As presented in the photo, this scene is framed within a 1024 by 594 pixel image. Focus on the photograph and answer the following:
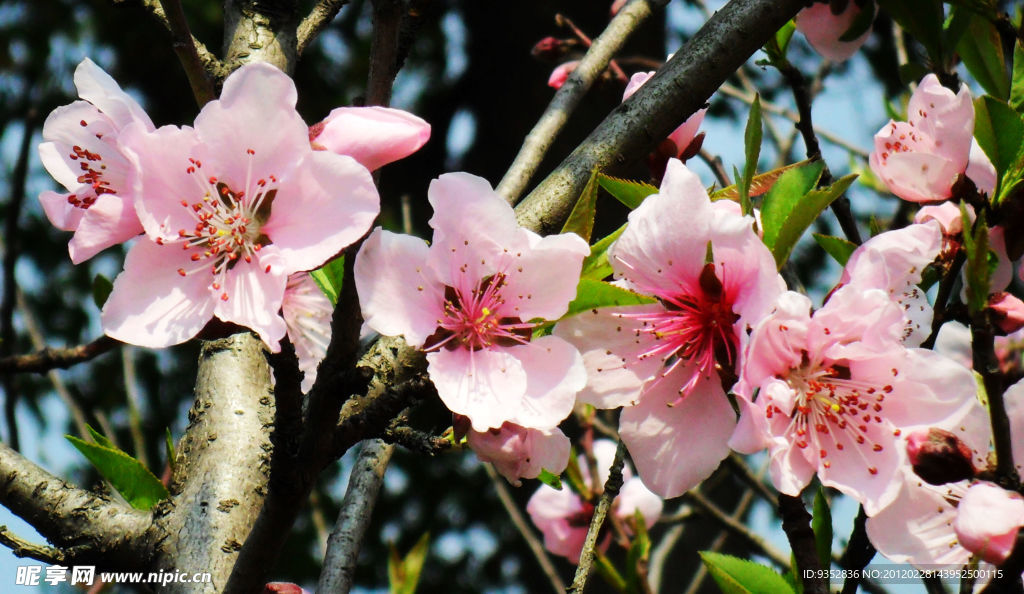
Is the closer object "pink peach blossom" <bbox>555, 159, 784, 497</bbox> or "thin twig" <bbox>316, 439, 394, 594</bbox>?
"pink peach blossom" <bbox>555, 159, 784, 497</bbox>

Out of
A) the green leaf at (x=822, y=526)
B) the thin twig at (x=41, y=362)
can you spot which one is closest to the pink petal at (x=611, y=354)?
the green leaf at (x=822, y=526)

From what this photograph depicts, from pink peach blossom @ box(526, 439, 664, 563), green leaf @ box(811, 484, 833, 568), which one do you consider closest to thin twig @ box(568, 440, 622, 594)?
green leaf @ box(811, 484, 833, 568)

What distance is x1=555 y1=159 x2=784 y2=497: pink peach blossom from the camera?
3.19ft

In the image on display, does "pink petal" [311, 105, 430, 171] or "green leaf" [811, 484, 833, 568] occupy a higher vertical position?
"pink petal" [311, 105, 430, 171]

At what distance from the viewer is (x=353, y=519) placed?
154 cm

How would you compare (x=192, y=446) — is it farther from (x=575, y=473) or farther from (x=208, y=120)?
(x=575, y=473)

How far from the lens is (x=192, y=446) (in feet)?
4.62

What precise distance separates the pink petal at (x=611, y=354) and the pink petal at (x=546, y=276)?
0.05 m

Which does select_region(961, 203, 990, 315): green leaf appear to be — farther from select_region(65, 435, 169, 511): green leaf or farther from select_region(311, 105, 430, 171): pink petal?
select_region(65, 435, 169, 511): green leaf

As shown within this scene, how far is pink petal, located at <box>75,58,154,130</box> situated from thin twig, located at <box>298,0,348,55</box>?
0.67 m

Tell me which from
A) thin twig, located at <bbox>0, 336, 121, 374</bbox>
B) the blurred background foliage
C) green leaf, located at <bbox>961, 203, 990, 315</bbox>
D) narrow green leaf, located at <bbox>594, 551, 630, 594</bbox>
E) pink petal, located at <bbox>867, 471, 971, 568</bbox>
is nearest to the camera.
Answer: green leaf, located at <bbox>961, 203, 990, 315</bbox>

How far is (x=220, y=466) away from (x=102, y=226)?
20.9 inches

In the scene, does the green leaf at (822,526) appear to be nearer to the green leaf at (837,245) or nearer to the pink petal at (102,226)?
the green leaf at (837,245)

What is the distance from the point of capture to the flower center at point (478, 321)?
101 centimetres
